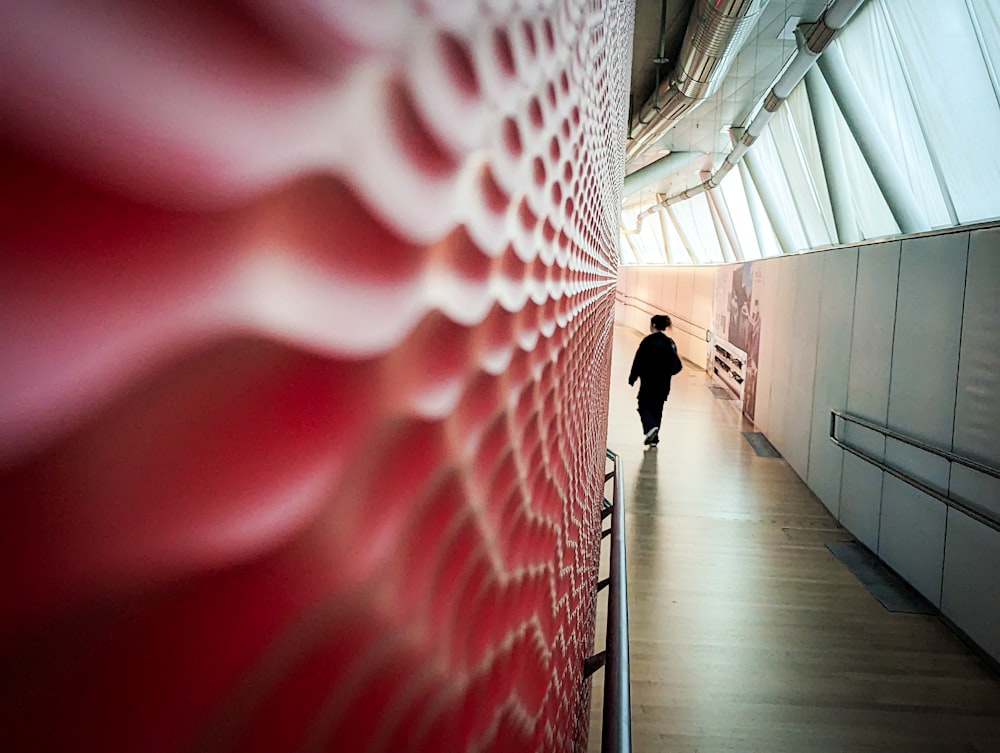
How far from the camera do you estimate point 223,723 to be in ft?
0.69

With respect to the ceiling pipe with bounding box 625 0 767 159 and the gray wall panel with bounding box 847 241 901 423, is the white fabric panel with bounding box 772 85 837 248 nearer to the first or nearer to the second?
the ceiling pipe with bounding box 625 0 767 159

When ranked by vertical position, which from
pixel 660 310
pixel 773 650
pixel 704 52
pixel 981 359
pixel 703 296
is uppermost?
pixel 704 52

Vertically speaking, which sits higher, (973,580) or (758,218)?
(758,218)

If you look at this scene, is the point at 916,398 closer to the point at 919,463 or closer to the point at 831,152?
the point at 919,463


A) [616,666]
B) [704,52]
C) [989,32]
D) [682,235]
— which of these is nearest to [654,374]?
[704,52]

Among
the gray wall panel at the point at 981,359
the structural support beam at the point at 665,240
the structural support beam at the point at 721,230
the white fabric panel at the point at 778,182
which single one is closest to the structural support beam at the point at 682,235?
the structural support beam at the point at 665,240

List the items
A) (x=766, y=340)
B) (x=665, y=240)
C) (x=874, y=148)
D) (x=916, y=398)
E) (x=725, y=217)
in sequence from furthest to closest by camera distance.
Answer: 1. (x=665, y=240)
2. (x=725, y=217)
3. (x=766, y=340)
4. (x=874, y=148)
5. (x=916, y=398)

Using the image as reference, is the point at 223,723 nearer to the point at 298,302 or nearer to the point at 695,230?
the point at 298,302

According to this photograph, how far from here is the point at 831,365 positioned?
629 cm

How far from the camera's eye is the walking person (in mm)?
7980

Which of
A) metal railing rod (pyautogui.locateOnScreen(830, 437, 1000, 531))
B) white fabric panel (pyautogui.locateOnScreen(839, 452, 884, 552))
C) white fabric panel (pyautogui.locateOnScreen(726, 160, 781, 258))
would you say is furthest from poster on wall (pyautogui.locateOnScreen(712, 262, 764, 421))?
metal railing rod (pyautogui.locateOnScreen(830, 437, 1000, 531))

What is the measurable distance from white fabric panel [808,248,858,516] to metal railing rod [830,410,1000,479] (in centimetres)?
28

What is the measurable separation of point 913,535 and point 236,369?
4.95 metres

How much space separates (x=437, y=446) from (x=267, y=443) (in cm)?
15
